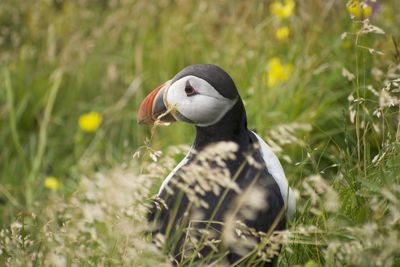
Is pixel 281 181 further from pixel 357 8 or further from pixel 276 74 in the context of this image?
pixel 276 74

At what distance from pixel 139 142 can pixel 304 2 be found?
1.27 metres

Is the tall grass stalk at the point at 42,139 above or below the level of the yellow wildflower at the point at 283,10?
below

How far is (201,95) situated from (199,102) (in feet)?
0.08

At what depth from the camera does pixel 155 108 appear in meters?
2.70

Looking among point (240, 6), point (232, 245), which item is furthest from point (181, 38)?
point (232, 245)

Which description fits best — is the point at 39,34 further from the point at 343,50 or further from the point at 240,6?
the point at 343,50

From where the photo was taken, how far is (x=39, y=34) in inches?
218

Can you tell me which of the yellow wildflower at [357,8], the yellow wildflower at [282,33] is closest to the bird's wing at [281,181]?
the yellow wildflower at [357,8]

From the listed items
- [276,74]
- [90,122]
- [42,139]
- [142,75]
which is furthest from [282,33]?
[42,139]

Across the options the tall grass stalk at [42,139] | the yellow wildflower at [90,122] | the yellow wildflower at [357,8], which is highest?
the yellow wildflower at [357,8]

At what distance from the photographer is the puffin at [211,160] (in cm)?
247

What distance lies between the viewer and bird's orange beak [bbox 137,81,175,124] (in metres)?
2.70

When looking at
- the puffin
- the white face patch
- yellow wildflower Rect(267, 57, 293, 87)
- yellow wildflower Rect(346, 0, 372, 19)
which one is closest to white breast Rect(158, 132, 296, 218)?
the puffin

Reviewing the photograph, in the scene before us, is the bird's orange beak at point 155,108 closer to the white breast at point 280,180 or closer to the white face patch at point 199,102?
the white face patch at point 199,102
